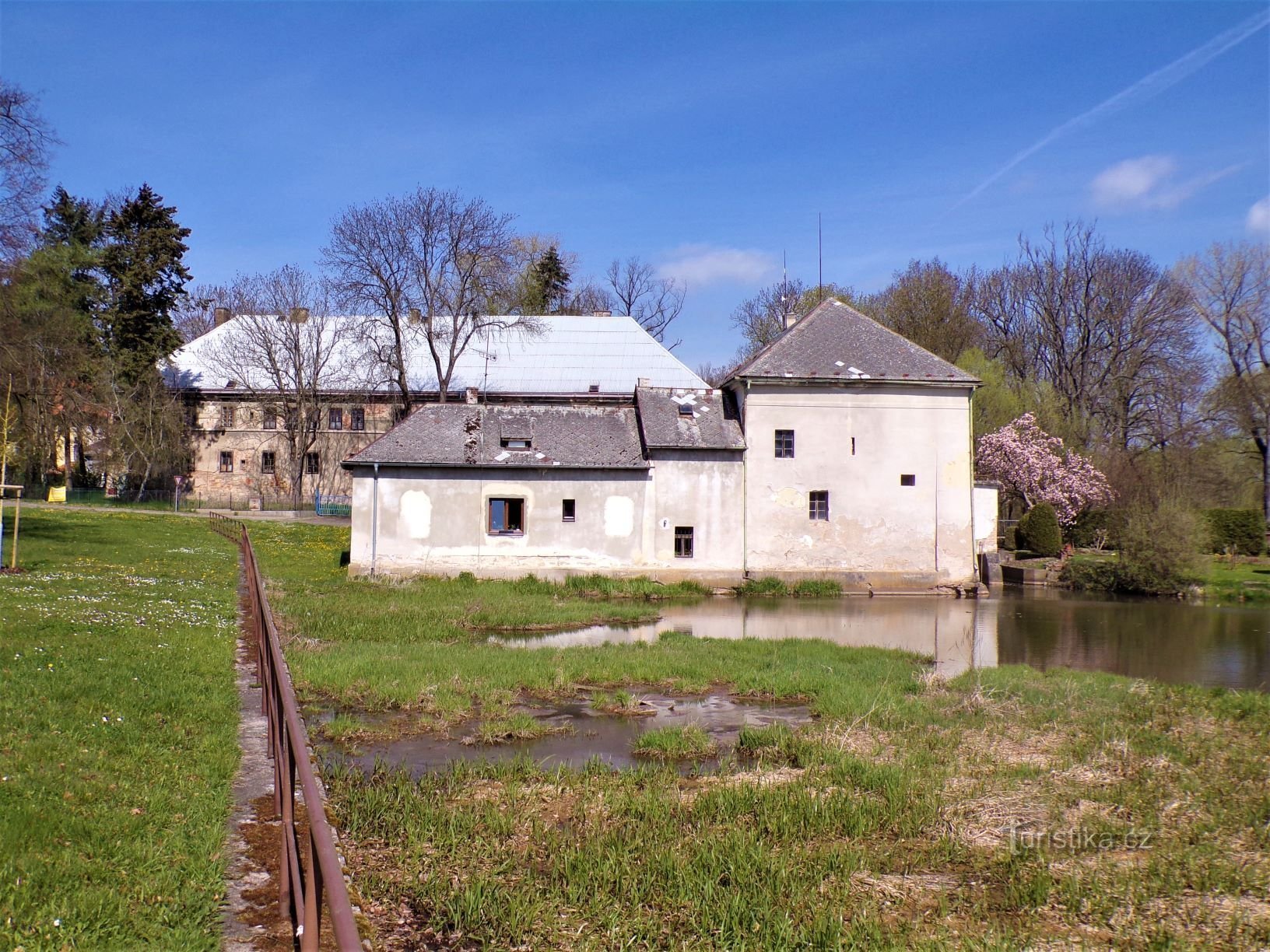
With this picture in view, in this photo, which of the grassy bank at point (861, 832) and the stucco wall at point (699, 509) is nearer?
the grassy bank at point (861, 832)

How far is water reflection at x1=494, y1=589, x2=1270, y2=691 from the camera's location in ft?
55.9

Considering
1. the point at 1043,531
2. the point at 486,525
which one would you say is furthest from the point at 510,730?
the point at 1043,531

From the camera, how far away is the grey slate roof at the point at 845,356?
99.1 ft

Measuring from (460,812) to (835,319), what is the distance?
2776 centimetres

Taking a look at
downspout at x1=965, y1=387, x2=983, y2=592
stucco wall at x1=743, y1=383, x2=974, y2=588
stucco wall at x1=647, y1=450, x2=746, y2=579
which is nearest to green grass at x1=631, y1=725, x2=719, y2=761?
stucco wall at x1=647, y1=450, x2=746, y2=579

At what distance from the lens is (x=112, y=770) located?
21.4ft

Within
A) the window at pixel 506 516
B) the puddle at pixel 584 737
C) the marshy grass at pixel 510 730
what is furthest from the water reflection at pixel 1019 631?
the window at pixel 506 516

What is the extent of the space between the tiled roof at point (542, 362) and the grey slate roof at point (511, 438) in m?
18.2

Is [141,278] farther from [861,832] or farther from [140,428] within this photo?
[861,832]

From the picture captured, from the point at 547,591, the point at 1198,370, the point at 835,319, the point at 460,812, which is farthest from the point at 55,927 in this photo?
the point at 1198,370

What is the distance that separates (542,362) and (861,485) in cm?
2503

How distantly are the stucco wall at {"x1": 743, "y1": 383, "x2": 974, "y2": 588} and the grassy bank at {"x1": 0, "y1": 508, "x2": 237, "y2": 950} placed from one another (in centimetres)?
1883

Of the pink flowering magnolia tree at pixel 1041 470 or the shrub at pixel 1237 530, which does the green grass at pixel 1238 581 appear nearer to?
the shrub at pixel 1237 530

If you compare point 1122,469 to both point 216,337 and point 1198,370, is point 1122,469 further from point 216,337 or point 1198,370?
point 216,337
